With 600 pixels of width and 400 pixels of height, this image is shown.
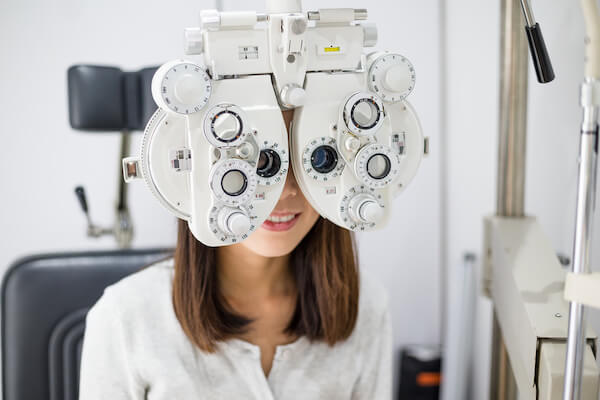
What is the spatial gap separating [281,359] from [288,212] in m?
0.32

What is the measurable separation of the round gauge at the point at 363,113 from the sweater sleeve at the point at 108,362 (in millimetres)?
547

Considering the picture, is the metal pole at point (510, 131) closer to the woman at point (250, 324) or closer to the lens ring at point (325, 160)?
the woman at point (250, 324)

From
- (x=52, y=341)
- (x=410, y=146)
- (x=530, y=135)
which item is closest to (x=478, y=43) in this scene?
(x=530, y=135)

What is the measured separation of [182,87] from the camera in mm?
502

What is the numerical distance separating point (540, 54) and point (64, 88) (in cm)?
150

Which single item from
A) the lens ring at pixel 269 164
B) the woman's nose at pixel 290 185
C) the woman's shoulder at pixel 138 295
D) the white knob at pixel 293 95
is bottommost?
the woman's shoulder at pixel 138 295

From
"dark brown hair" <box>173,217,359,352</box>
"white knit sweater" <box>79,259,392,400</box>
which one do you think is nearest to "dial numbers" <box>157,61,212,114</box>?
"dark brown hair" <box>173,217,359,352</box>

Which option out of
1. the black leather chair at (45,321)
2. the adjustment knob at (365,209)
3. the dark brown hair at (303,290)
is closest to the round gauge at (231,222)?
the adjustment knob at (365,209)

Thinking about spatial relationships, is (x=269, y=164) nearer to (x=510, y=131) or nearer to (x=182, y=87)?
(x=182, y=87)

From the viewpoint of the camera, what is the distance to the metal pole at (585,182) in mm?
512

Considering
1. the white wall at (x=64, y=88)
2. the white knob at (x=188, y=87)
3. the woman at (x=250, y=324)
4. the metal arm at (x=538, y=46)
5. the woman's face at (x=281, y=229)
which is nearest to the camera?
the white knob at (x=188, y=87)

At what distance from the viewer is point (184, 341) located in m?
0.91

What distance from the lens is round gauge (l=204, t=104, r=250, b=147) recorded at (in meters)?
0.51

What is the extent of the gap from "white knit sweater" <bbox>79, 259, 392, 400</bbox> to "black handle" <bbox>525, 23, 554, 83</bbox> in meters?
0.60
